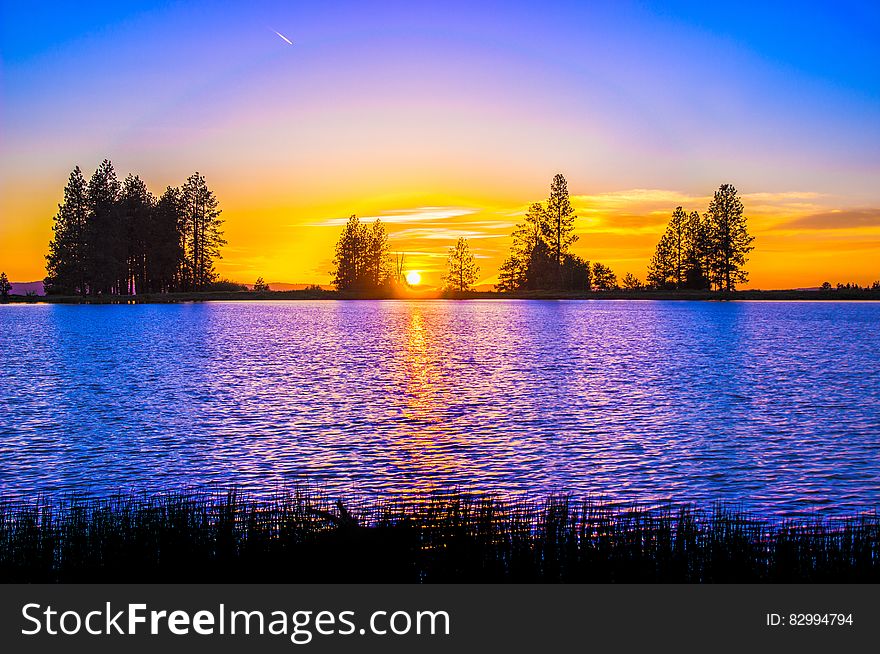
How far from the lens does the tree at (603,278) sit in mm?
157375

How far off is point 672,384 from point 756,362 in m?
14.1

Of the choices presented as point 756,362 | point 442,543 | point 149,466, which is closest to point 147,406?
point 149,466

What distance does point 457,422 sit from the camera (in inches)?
1088

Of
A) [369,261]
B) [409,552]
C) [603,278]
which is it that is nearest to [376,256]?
[369,261]

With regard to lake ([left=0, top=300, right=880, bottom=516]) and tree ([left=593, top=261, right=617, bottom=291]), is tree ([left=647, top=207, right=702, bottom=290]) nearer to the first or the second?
tree ([left=593, top=261, right=617, bottom=291])

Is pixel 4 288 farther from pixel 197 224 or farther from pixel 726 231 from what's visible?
pixel 726 231

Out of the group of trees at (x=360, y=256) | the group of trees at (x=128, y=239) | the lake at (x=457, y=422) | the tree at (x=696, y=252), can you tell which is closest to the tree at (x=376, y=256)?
the group of trees at (x=360, y=256)

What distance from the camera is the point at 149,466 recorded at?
67.2 ft

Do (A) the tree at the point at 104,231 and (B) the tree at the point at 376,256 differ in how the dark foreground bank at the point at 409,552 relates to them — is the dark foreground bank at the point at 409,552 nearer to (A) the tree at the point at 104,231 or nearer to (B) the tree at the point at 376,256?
(A) the tree at the point at 104,231

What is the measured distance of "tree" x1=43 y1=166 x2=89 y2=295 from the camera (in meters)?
136

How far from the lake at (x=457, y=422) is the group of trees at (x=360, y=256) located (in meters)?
121

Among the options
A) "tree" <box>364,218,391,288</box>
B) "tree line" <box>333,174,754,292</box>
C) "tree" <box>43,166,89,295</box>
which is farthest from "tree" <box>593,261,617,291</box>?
"tree" <box>43,166,89,295</box>

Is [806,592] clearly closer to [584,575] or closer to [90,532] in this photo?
[584,575]

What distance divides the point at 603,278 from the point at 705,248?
20785 millimetres
